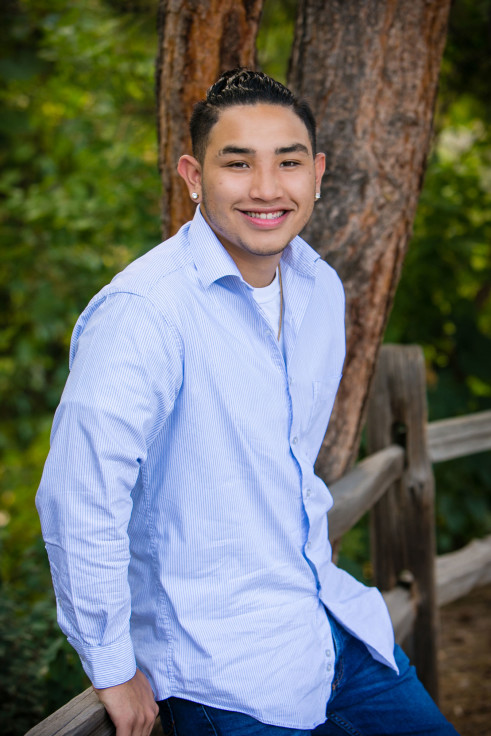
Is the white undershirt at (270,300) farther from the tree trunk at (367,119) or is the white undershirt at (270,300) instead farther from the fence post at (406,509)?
the fence post at (406,509)

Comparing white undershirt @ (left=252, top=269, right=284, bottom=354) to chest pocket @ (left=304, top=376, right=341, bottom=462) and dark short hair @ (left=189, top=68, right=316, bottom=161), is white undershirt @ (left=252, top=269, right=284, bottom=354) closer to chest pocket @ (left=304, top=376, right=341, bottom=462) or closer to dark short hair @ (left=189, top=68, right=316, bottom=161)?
chest pocket @ (left=304, top=376, right=341, bottom=462)

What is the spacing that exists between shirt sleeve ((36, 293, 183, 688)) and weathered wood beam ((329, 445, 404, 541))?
91cm

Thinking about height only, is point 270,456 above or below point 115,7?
below

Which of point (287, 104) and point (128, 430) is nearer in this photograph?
point (128, 430)

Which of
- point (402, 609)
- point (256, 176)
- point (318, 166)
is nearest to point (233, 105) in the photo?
point (256, 176)

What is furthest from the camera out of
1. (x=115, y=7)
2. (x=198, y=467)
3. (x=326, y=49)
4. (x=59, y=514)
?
(x=115, y=7)

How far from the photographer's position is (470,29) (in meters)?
3.69

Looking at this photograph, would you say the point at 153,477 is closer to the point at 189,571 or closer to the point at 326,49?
the point at 189,571

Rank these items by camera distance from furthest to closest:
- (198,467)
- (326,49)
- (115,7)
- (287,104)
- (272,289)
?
(115,7), (326,49), (272,289), (287,104), (198,467)

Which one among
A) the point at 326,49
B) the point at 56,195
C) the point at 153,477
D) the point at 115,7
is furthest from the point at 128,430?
the point at 56,195

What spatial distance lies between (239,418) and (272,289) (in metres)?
0.37

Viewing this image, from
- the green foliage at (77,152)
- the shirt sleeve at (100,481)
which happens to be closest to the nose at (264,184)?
the shirt sleeve at (100,481)

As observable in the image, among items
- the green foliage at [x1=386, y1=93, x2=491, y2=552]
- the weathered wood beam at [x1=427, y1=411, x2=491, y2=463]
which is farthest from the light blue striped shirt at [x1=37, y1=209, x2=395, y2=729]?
the green foliage at [x1=386, y1=93, x2=491, y2=552]

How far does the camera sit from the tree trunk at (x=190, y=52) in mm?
1851
